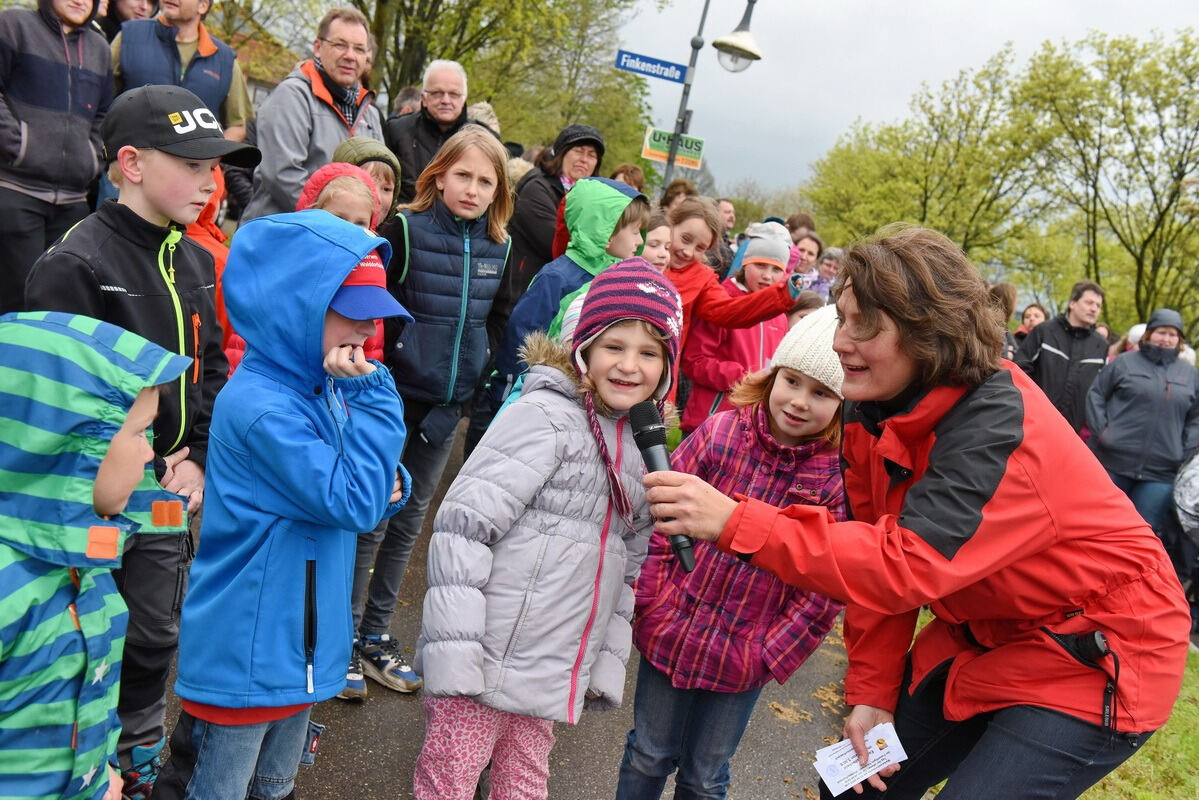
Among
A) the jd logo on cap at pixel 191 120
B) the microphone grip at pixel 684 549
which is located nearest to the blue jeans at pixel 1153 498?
the microphone grip at pixel 684 549

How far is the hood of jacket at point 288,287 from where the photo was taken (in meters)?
2.40

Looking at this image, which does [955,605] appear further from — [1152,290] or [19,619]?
[1152,290]

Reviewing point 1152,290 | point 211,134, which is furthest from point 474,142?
point 1152,290

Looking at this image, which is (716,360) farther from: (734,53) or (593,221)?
(734,53)

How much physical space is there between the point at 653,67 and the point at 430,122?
667 centimetres

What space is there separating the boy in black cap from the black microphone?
1.47 meters

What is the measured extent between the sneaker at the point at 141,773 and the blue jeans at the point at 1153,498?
8.87m

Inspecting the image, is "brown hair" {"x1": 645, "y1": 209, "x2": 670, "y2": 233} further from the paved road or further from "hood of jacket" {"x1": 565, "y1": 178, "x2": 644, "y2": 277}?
the paved road

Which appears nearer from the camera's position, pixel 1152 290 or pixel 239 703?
pixel 239 703

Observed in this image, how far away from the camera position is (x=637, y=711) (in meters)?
3.11

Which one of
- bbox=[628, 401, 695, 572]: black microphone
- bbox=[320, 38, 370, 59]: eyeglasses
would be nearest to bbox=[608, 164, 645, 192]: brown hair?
bbox=[320, 38, 370, 59]: eyeglasses

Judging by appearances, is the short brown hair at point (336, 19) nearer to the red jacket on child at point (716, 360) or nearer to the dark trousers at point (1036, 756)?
the red jacket on child at point (716, 360)

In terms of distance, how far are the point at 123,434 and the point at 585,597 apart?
1346 millimetres

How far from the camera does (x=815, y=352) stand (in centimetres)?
298
